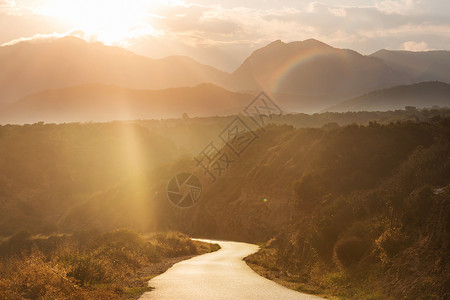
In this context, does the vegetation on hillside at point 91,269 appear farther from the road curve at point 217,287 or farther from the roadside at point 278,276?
the roadside at point 278,276

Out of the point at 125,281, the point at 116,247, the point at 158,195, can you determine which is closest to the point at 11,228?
the point at 158,195

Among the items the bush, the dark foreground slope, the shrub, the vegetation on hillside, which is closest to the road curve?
the vegetation on hillside

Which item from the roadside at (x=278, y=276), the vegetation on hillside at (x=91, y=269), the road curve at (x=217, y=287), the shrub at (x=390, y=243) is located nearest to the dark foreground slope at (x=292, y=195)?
the shrub at (x=390, y=243)

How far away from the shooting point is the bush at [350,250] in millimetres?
19141

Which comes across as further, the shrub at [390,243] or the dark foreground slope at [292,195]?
the dark foreground slope at [292,195]

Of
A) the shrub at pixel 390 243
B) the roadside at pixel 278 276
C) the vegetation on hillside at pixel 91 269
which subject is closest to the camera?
the vegetation on hillside at pixel 91 269

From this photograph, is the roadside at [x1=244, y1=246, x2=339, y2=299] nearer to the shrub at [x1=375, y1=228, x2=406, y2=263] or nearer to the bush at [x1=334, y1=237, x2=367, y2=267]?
the bush at [x1=334, y1=237, x2=367, y2=267]

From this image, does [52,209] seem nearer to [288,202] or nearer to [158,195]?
[158,195]

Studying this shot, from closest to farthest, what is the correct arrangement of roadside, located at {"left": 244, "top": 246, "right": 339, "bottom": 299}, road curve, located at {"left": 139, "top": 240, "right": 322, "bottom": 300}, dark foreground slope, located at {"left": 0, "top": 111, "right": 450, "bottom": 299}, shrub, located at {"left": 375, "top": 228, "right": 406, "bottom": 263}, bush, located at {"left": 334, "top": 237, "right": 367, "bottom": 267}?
road curve, located at {"left": 139, "top": 240, "right": 322, "bottom": 300}
shrub, located at {"left": 375, "top": 228, "right": 406, "bottom": 263}
dark foreground slope, located at {"left": 0, "top": 111, "right": 450, "bottom": 299}
roadside, located at {"left": 244, "top": 246, "right": 339, "bottom": 299}
bush, located at {"left": 334, "top": 237, "right": 367, "bottom": 267}

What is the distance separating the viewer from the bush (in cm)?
1914

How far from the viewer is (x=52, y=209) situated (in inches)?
4181

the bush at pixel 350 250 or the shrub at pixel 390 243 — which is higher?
the shrub at pixel 390 243

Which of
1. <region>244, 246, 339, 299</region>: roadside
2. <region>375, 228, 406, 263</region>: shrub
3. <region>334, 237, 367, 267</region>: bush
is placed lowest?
<region>244, 246, 339, 299</region>: roadside

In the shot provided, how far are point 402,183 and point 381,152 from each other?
32.2ft
